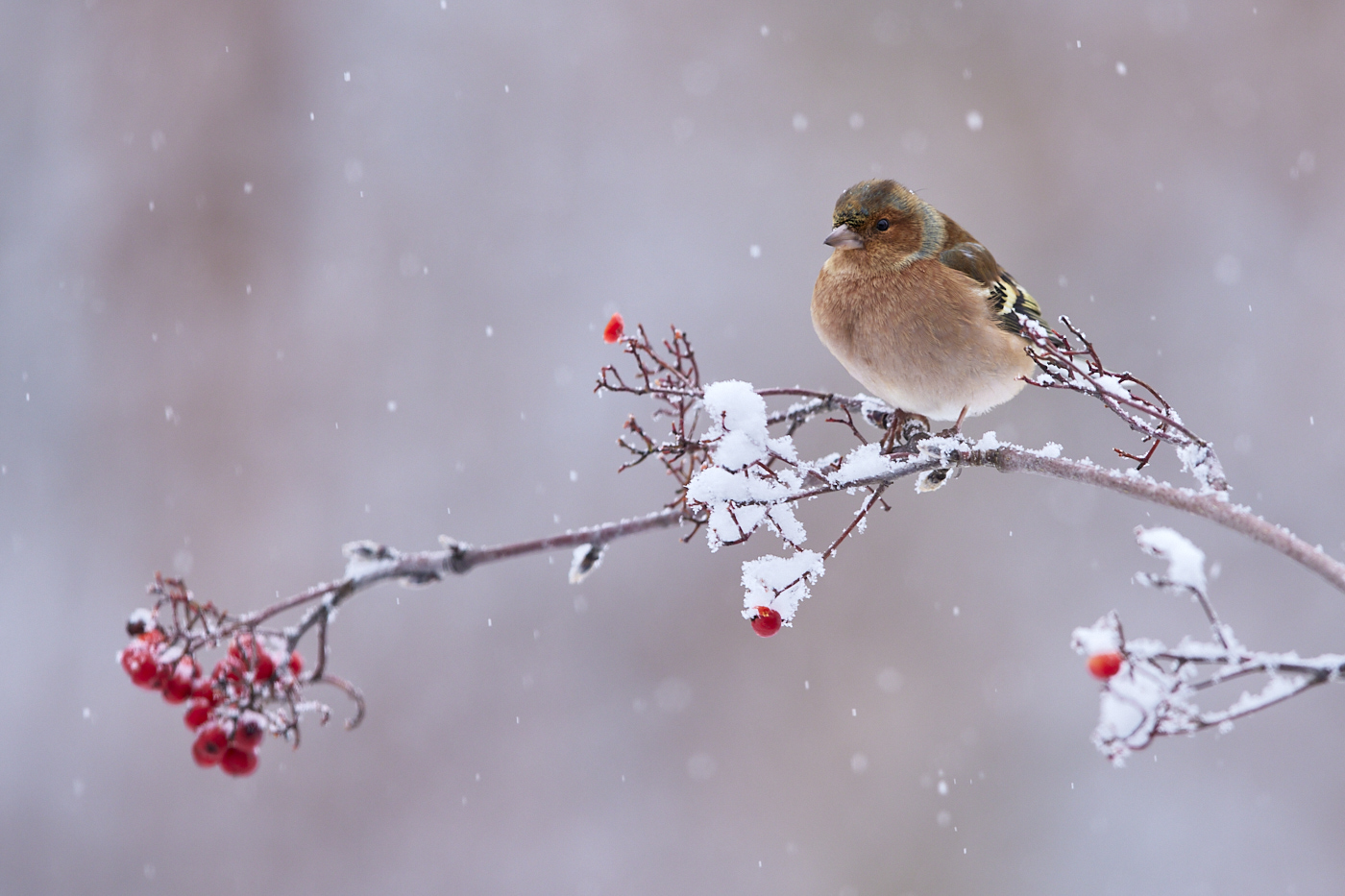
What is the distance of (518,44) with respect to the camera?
4.06 m

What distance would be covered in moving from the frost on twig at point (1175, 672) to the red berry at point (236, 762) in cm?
104

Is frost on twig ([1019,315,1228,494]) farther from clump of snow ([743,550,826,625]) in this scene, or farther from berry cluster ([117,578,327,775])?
berry cluster ([117,578,327,775])

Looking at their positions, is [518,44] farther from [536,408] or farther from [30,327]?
[30,327]

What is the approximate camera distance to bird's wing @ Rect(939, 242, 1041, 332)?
1489mm

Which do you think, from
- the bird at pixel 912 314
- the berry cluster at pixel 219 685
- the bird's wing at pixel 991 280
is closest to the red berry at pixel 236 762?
the berry cluster at pixel 219 685

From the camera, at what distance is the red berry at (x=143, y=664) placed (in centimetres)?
Result: 121

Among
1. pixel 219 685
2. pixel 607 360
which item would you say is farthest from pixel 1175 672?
pixel 607 360

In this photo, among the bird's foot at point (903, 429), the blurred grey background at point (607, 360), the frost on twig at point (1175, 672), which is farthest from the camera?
the blurred grey background at point (607, 360)

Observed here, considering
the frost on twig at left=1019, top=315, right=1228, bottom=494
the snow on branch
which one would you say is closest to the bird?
the snow on branch

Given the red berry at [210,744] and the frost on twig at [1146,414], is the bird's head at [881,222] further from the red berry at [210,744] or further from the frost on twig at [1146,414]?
the red berry at [210,744]

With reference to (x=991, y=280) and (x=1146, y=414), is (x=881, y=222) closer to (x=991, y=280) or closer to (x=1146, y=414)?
(x=991, y=280)

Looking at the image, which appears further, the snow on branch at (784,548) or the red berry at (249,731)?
the red berry at (249,731)

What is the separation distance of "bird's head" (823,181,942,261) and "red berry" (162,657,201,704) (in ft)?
3.52

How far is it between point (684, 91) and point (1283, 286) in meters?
2.56
